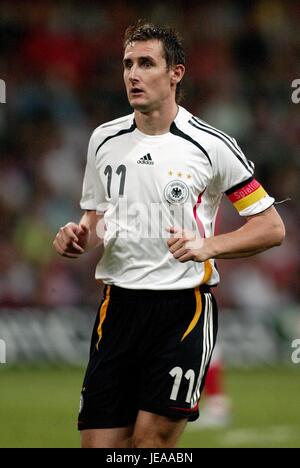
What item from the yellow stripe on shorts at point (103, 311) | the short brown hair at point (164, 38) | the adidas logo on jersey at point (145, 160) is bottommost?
the yellow stripe on shorts at point (103, 311)

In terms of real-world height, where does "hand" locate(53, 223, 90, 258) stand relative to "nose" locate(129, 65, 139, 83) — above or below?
below

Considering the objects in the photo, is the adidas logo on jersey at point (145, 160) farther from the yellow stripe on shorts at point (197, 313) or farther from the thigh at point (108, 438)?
the thigh at point (108, 438)

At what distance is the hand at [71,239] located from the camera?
5176mm

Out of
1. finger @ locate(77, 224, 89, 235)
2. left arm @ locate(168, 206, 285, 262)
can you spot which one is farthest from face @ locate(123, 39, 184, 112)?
left arm @ locate(168, 206, 285, 262)

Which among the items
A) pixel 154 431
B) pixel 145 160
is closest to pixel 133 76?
pixel 145 160

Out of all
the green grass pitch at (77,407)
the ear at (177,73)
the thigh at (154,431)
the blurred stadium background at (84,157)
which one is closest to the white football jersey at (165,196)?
the ear at (177,73)

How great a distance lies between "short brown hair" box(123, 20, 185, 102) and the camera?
17.6ft

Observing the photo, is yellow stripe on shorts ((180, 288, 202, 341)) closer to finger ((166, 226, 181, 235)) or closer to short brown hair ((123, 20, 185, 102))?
finger ((166, 226, 181, 235))

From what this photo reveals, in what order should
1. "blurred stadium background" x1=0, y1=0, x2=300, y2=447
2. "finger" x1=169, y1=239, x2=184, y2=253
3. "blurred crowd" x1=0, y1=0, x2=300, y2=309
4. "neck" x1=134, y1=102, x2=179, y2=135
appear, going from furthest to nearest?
"blurred crowd" x1=0, y1=0, x2=300, y2=309 → "blurred stadium background" x1=0, y1=0, x2=300, y2=447 → "neck" x1=134, y1=102, x2=179, y2=135 → "finger" x1=169, y1=239, x2=184, y2=253

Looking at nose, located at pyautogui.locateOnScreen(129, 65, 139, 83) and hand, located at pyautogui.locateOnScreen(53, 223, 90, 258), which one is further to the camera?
nose, located at pyautogui.locateOnScreen(129, 65, 139, 83)

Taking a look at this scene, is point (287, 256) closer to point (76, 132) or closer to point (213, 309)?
point (76, 132)

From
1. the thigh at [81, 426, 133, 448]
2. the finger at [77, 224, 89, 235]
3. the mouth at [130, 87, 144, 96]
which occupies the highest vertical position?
the mouth at [130, 87, 144, 96]

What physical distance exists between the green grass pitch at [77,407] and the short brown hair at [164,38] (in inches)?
143

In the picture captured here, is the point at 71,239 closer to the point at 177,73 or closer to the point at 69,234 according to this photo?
the point at 69,234
